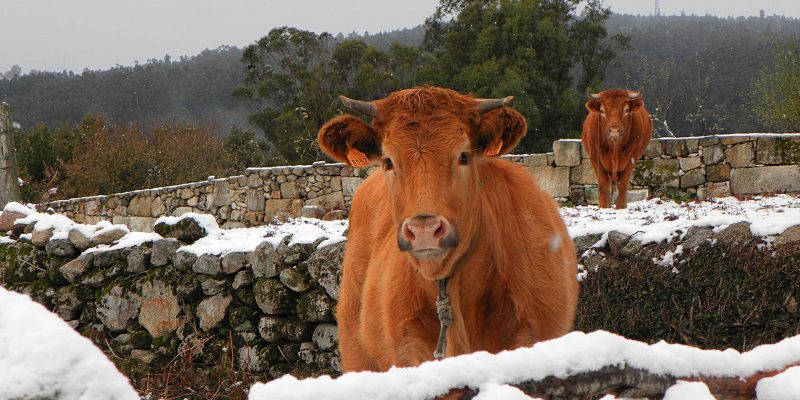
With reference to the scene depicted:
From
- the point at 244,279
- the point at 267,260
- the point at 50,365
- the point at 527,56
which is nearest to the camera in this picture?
the point at 50,365

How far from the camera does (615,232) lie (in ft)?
20.1

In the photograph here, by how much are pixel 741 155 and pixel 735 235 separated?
8255 millimetres

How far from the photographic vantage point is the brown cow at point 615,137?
10.7 m

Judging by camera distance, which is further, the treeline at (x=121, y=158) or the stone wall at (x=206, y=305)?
the treeline at (x=121, y=158)

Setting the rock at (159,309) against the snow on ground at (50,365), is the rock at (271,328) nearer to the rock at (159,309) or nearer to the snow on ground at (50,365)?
the rock at (159,309)

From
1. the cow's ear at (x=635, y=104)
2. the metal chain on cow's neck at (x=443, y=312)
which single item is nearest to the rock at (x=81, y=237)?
the metal chain on cow's neck at (x=443, y=312)

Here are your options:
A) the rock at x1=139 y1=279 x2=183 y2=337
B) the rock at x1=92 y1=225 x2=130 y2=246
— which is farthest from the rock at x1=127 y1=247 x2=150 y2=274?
the rock at x1=92 y1=225 x2=130 y2=246

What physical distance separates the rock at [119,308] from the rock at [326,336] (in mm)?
1891

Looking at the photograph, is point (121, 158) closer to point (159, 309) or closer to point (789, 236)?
point (159, 309)

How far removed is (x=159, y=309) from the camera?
694 centimetres

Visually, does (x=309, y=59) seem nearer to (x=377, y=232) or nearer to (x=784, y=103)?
(x=784, y=103)

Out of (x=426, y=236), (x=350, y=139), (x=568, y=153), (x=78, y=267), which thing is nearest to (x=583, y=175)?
(x=568, y=153)

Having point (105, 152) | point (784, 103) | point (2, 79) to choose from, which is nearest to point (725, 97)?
point (784, 103)

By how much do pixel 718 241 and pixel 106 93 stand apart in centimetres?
4847
